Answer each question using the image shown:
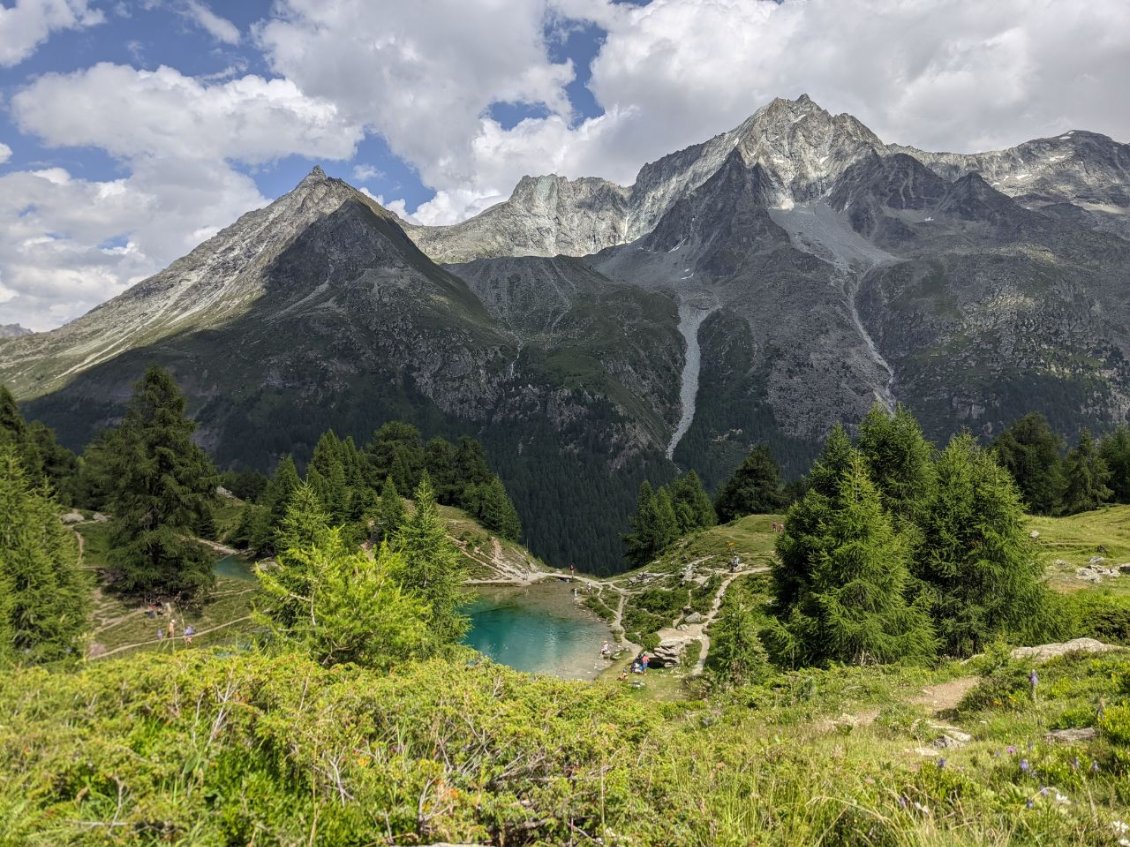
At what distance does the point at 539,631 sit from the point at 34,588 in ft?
129

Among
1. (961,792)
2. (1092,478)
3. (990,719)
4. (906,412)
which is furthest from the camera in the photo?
(1092,478)

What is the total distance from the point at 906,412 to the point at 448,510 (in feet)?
243

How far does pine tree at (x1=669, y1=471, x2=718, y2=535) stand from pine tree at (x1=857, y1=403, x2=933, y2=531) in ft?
189

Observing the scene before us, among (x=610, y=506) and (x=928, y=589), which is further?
(x=610, y=506)

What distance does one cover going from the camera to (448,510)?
9075 centimetres


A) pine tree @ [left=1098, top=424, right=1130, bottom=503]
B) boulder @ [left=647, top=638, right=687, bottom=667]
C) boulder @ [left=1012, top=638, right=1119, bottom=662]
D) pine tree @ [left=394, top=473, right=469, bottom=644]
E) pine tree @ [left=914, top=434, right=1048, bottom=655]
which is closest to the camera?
boulder @ [left=1012, top=638, right=1119, bottom=662]

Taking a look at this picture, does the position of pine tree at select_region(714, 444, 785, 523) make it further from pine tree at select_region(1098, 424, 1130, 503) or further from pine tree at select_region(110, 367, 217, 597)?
pine tree at select_region(110, 367, 217, 597)

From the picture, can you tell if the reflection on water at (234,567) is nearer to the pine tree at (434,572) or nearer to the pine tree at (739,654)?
the pine tree at (434,572)

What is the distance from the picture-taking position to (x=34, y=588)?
26.5m

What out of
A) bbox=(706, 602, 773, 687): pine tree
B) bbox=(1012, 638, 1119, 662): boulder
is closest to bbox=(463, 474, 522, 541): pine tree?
bbox=(706, 602, 773, 687): pine tree

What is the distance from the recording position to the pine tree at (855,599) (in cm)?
2145

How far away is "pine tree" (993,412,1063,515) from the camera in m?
73.8

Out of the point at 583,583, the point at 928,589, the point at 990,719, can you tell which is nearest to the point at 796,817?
the point at 990,719

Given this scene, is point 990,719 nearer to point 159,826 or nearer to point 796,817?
point 796,817
